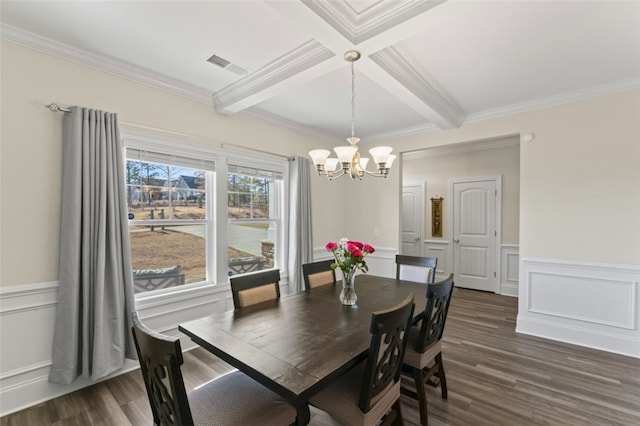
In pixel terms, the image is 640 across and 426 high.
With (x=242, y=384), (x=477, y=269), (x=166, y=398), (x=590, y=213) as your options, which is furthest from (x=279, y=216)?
(x=477, y=269)

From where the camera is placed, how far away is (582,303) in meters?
3.14

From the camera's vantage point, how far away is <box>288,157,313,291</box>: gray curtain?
3977 millimetres

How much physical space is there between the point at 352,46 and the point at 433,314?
1.96 m

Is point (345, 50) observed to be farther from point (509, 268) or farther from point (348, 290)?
point (509, 268)

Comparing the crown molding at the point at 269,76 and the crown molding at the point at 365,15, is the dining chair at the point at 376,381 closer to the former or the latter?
the crown molding at the point at 365,15

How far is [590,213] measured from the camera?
121 inches

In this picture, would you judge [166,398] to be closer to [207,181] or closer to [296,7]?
[296,7]

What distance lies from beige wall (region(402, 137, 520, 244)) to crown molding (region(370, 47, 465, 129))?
1.44m

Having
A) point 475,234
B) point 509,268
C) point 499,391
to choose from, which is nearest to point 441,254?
point 475,234

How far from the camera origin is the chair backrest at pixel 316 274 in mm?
2780

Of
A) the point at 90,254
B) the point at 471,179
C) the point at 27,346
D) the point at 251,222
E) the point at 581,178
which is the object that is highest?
the point at 471,179

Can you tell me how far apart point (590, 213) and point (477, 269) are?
8.56ft

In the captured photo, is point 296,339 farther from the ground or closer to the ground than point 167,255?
closer to the ground

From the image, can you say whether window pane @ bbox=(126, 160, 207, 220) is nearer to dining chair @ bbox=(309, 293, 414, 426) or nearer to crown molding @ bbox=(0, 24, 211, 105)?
crown molding @ bbox=(0, 24, 211, 105)
